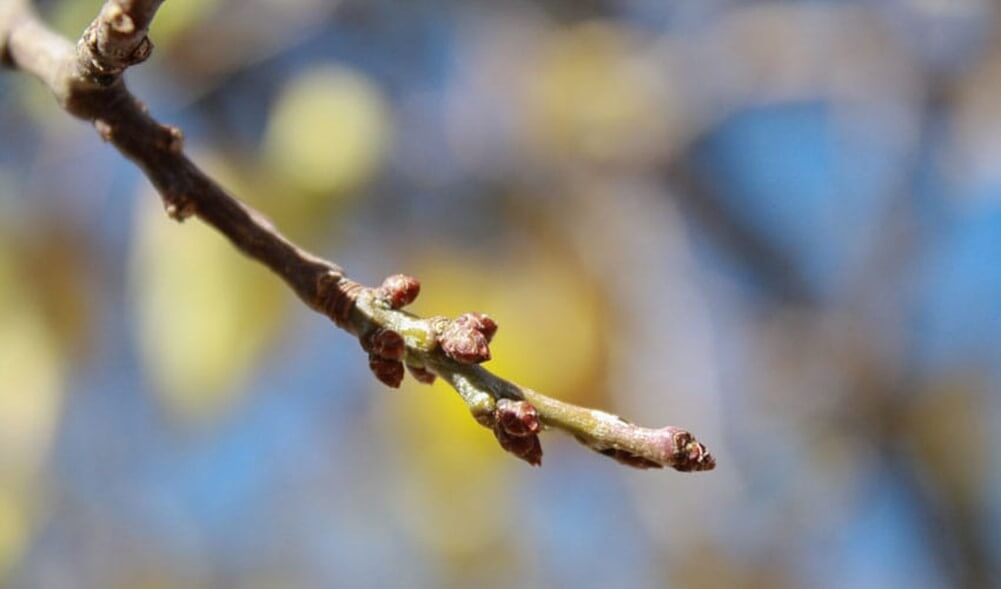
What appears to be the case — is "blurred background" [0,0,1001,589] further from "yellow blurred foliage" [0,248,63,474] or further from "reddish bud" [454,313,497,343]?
"reddish bud" [454,313,497,343]

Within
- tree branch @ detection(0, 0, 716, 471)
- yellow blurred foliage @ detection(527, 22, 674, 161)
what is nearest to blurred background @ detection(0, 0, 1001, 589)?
yellow blurred foliage @ detection(527, 22, 674, 161)

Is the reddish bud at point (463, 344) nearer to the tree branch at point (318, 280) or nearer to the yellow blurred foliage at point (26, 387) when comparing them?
the tree branch at point (318, 280)

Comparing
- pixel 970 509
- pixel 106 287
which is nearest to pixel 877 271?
pixel 970 509

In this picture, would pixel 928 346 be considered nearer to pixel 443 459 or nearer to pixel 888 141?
pixel 888 141

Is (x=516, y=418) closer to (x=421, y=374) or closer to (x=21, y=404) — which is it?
(x=421, y=374)

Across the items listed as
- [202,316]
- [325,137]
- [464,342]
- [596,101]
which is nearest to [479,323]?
[464,342]
